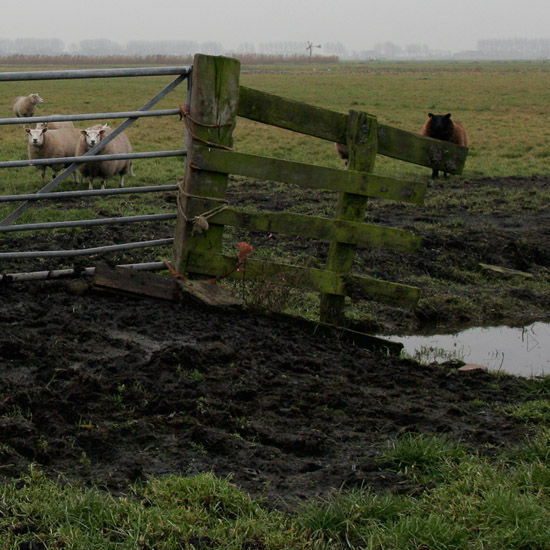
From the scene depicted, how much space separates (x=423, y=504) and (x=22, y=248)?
597 cm

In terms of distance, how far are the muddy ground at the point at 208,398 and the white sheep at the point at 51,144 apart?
29.3 ft

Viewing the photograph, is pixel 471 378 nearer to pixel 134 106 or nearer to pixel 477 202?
pixel 477 202

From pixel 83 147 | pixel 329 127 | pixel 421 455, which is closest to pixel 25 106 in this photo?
pixel 83 147

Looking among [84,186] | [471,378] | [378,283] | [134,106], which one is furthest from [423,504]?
A: [134,106]

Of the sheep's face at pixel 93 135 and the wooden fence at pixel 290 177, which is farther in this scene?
the sheep's face at pixel 93 135

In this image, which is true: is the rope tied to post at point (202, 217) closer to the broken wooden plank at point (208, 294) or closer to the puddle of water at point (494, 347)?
the broken wooden plank at point (208, 294)

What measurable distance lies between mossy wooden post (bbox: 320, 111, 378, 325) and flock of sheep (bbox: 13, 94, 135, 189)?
764 cm

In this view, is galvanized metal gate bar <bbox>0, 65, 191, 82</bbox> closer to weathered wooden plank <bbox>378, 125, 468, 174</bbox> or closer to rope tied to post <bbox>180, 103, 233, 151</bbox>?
rope tied to post <bbox>180, 103, 233, 151</bbox>

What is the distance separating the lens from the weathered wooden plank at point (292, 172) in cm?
588

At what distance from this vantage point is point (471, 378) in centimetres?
557

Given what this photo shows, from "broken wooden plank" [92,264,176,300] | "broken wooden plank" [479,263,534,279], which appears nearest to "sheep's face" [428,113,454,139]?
"broken wooden plank" [479,263,534,279]

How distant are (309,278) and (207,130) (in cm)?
138

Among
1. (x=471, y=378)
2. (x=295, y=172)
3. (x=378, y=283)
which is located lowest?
(x=471, y=378)

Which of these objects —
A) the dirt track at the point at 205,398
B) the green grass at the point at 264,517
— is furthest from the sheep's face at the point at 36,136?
the green grass at the point at 264,517
